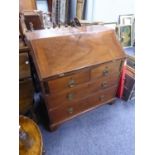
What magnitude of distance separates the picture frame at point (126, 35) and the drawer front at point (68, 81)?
1.54m

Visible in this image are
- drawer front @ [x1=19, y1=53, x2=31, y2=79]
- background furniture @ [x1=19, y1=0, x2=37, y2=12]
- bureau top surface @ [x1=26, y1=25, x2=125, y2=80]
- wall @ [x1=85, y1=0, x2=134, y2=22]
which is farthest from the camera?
wall @ [x1=85, y1=0, x2=134, y2=22]

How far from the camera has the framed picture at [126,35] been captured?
2759mm

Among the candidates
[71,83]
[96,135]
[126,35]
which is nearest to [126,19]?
[126,35]

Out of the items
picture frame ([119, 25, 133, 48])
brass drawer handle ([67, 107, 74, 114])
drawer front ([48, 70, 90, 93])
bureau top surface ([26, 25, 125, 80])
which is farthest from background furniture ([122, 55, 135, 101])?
picture frame ([119, 25, 133, 48])

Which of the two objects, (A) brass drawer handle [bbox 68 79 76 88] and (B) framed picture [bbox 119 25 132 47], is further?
(B) framed picture [bbox 119 25 132 47]

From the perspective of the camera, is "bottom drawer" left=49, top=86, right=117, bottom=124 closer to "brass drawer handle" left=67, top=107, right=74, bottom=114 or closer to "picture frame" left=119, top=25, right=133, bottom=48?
"brass drawer handle" left=67, top=107, right=74, bottom=114

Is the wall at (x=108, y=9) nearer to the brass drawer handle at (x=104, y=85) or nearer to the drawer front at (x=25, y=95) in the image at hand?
the brass drawer handle at (x=104, y=85)

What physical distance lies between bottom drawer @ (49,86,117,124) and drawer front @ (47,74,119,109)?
0.06 metres

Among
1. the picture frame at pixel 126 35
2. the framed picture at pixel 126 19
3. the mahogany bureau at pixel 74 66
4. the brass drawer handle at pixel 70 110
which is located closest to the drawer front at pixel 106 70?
the mahogany bureau at pixel 74 66

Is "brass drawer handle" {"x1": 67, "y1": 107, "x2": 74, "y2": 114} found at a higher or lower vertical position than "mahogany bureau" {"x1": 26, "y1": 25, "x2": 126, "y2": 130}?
lower

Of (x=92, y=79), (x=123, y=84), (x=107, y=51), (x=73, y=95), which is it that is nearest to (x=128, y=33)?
(x=123, y=84)

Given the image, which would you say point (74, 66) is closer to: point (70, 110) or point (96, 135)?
point (70, 110)

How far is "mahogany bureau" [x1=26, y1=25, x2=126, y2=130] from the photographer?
4.36 feet
